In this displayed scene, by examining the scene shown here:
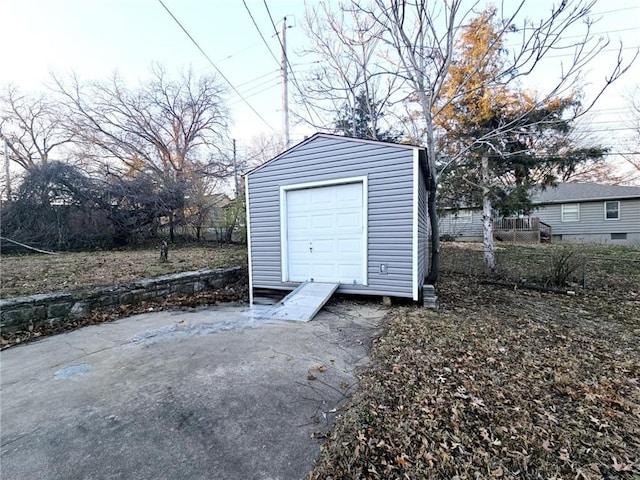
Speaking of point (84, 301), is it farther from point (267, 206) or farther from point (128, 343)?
point (267, 206)

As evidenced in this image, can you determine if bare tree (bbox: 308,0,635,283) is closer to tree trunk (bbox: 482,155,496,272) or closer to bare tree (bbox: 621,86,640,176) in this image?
tree trunk (bbox: 482,155,496,272)

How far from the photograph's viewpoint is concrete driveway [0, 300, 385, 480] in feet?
5.50

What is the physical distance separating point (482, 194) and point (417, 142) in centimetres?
244

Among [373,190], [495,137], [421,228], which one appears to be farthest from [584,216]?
[373,190]

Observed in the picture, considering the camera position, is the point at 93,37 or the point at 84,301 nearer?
the point at 84,301

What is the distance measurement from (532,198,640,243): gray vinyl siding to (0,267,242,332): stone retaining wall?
18156mm

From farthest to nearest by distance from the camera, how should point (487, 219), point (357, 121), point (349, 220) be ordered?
1. point (357, 121)
2. point (487, 219)
3. point (349, 220)

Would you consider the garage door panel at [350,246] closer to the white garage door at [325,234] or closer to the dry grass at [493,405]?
the white garage door at [325,234]

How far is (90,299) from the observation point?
4445mm

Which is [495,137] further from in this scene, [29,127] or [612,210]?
[29,127]

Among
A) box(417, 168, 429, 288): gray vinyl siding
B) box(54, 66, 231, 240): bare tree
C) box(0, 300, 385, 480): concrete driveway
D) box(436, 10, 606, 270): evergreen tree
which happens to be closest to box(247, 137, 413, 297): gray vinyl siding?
box(417, 168, 429, 288): gray vinyl siding

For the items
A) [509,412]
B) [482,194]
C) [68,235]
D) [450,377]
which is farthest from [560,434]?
[68,235]

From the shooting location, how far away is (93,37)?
23.4 feet

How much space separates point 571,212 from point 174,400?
67.8ft
